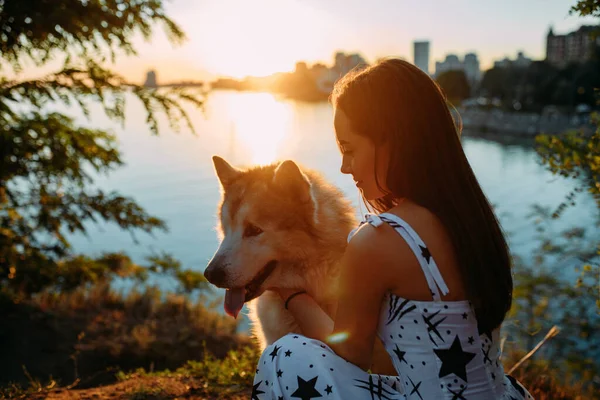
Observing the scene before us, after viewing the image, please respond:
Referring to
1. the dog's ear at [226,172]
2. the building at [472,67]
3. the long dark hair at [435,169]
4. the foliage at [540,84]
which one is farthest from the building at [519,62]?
the long dark hair at [435,169]

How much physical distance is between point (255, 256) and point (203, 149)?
1371 inches

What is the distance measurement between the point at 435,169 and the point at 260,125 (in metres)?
54.8

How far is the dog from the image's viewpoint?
10.3 ft

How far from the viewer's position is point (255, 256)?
315 cm

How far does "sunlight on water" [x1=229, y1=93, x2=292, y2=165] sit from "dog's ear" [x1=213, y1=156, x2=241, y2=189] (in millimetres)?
19323

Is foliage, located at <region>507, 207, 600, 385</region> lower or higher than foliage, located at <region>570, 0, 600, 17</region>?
lower

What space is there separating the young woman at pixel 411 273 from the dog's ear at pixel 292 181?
93 cm

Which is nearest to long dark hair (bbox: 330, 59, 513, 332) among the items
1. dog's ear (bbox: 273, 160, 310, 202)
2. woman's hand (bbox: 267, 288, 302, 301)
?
dog's ear (bbox: 273, 160, 310, 202)

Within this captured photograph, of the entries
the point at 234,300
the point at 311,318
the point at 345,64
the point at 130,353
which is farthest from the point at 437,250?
the point at 130,353

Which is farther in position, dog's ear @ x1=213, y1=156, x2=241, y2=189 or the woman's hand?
dog's ear @ x1=213, y1=156, x2=241, y2=189

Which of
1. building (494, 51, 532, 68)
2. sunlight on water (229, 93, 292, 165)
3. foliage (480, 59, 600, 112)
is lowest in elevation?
sunlight on water (229, 93, 292, 165)

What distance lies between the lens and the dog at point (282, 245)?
314cm

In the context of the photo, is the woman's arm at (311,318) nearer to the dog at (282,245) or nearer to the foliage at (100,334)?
the dog at (282,245)

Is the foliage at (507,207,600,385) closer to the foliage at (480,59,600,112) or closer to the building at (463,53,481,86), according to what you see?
the foliage at (480,59,600,112)
